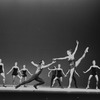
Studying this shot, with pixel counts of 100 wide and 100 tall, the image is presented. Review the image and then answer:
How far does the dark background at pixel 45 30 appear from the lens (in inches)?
449

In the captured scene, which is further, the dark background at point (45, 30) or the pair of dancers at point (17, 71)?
the dark background at point (45, 30)

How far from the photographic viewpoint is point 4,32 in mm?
11438

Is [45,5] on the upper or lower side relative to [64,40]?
upper

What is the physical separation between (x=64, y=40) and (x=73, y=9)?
1455 millimetres

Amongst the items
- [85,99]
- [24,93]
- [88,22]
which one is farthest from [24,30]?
[85,99]

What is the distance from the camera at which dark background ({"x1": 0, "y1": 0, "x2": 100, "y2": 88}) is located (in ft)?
37.4

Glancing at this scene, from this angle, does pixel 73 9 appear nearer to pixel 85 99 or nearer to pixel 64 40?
pixel 64 40

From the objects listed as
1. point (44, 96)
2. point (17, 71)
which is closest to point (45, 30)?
point (17, 71)

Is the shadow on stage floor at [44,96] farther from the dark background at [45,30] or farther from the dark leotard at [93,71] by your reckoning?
the dark background at [45,30]

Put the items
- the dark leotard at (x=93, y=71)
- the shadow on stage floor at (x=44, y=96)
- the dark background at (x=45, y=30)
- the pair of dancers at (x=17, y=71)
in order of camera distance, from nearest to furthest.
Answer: the shadow on stage floor at (x=44, y=96) → the dark leotard at (x=93, y=71) → the pair of dancers at (x=17, y=71) → the dark background at (x=45, y=30)

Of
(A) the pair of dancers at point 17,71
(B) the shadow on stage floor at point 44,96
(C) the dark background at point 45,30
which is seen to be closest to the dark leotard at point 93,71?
(C) the dark background at point 45,30

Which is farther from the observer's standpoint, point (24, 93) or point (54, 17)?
point (54, 17)

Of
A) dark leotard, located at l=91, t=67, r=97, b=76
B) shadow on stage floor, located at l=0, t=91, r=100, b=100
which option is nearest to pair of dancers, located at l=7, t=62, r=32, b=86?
shadow on stage floor, located at l=0, t=91, r=100, b=100

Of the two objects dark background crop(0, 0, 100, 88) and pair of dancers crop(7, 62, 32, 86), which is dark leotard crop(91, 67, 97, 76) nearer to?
dark background crop(0, 0, 100, 88)
